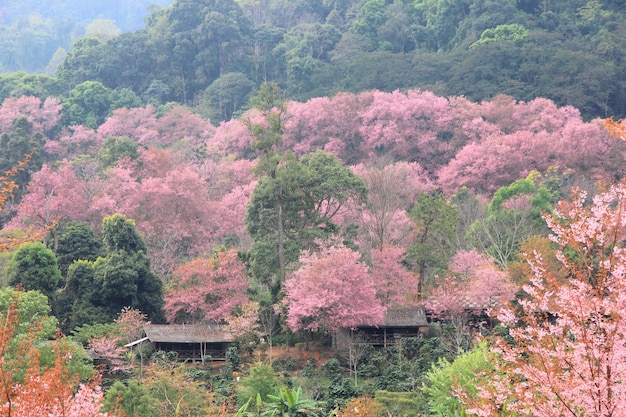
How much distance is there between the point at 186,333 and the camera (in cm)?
2425

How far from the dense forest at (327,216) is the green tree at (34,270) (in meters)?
0.07

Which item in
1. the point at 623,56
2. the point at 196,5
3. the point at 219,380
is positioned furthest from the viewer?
the point at 196,5

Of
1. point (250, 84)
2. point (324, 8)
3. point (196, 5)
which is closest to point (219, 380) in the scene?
point (250, 84)

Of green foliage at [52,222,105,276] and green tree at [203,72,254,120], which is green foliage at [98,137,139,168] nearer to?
green foliage at [52,222,105,276]

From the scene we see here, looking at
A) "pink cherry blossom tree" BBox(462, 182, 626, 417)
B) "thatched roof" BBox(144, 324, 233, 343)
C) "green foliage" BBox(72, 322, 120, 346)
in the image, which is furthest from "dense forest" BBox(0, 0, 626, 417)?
"thatched roof" BBox(144, 324, 233, 343)

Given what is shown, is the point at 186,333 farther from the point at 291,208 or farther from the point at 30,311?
the point at 291,208

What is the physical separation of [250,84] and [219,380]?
3337cm

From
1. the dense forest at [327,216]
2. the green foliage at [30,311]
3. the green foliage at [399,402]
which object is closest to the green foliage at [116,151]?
the dense forest at [327,216]

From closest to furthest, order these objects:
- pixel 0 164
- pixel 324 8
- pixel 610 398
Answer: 1. pixel 610 398
2. pixel 0 164
3. pixel 324 8

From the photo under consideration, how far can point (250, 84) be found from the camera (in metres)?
52.4

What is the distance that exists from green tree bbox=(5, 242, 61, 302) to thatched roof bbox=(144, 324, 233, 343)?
3.78 metres

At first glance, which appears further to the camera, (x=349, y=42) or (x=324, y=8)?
(x=324, y=8)

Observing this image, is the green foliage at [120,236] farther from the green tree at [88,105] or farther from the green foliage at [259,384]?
the green tree at [88,105]

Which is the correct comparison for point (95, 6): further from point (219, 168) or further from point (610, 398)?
point (610, 398)
